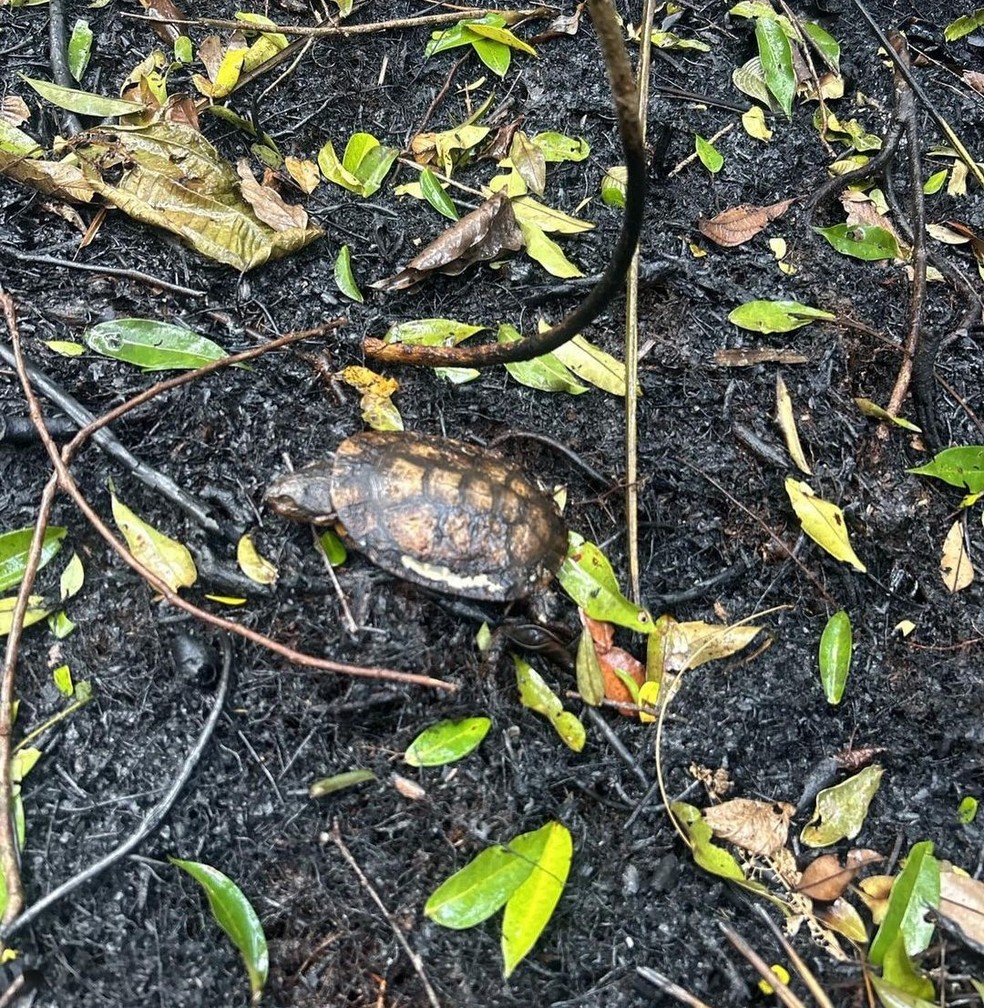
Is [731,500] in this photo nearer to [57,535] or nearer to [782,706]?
[782,706]

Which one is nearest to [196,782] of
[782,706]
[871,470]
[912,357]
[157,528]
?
[157,528]

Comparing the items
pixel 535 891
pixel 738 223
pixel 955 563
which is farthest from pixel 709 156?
pixel 535 891

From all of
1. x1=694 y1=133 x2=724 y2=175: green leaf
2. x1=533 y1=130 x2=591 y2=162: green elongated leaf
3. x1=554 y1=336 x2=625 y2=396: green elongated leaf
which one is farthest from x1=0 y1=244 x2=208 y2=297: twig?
x1=694 y1=133 x2=724 y2=175: green leaf

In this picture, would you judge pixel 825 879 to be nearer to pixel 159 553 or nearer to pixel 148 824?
pixel 148 824

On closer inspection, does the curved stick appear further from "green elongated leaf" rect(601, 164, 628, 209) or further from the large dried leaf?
"green elongated leaf" rect(601, 164, 628, 209)

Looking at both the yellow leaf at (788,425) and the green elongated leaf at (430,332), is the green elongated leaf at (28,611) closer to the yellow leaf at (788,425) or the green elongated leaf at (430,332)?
the green elongated leaf at (430,332)

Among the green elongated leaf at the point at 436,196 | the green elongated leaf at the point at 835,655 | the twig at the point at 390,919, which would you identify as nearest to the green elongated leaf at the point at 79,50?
the green elongated leaf at the point at 436,196
